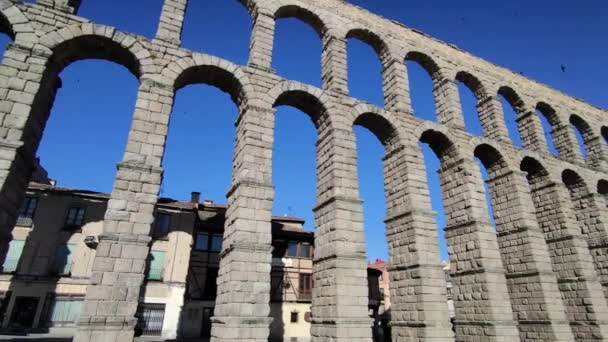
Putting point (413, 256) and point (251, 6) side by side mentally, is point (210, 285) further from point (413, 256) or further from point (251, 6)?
point (251, 6)

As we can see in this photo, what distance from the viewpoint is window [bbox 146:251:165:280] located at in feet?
77.4

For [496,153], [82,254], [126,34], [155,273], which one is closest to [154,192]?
[126,34]

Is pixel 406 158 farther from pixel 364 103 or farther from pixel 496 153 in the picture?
pixel 496 153

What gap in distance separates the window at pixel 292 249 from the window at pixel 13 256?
17064mm

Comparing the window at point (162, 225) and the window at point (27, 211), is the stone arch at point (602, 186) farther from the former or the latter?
the window at point (27, 211)

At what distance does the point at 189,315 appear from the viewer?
24078mm

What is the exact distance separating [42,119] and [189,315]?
17.6 m

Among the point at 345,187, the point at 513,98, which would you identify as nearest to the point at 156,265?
the point at 345,187

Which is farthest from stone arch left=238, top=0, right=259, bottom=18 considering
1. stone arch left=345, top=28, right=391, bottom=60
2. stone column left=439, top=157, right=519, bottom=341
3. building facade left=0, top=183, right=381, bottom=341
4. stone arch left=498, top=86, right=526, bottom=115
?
building facade left=0, top=183, right=381, bottom=341

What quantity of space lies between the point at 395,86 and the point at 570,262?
11057mm

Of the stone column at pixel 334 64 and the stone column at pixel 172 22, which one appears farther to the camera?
the stone column at pixel 334 64

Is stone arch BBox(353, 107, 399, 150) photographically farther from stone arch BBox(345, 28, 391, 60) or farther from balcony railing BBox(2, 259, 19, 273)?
balcony railing BBox(2, 259, 19, 273)

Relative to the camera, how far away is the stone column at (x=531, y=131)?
62.2 ft

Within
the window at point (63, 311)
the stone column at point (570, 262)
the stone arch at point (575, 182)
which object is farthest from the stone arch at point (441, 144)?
the window at point (63, 311)
